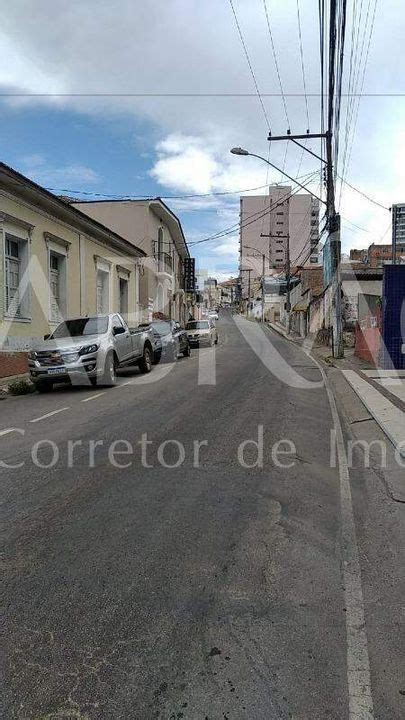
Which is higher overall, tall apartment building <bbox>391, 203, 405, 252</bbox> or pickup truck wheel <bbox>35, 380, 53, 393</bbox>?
tall apartment building <bbox>391, 203, 405, 252</bbox>

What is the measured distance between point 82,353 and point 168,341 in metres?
8.21

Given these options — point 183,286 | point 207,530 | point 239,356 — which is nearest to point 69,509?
point 207,530

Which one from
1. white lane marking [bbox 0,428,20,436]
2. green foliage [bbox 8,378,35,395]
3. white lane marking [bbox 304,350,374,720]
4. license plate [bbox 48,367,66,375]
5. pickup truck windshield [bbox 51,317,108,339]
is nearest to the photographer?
white lane marking [bbox 304,350,374,720]

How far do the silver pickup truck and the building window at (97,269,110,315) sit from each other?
26.7ft

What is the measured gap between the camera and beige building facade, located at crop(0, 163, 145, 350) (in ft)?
49.9

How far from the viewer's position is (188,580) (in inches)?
144

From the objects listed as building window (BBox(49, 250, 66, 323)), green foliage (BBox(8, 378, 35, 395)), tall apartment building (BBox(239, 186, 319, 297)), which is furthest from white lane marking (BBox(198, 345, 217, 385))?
tall apartment building (BBox(239, 186, 319, 297))

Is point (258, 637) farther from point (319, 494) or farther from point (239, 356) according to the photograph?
point (239, 356)

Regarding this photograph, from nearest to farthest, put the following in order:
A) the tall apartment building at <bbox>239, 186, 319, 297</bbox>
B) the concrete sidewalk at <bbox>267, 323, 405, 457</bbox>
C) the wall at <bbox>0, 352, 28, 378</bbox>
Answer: the concrete sidewalk at <bbox>267, 323, 405, 457</bbox> → the wall at <bbox>0, 352, 28, 378</bbox> → the tall apartment building at <bbox>239, 186, 319, 297</bbox>

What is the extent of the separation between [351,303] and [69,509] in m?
26.8

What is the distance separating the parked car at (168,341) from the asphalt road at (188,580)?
40.3 ft

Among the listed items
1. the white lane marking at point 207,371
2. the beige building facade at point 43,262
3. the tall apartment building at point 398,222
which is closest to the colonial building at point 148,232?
the beige building facade at point 43,262

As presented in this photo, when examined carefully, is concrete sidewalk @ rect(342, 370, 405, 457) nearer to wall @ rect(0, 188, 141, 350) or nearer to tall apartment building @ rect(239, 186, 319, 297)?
wall @ rect(0, 188, 141, 350)

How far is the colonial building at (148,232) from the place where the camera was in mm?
32062
